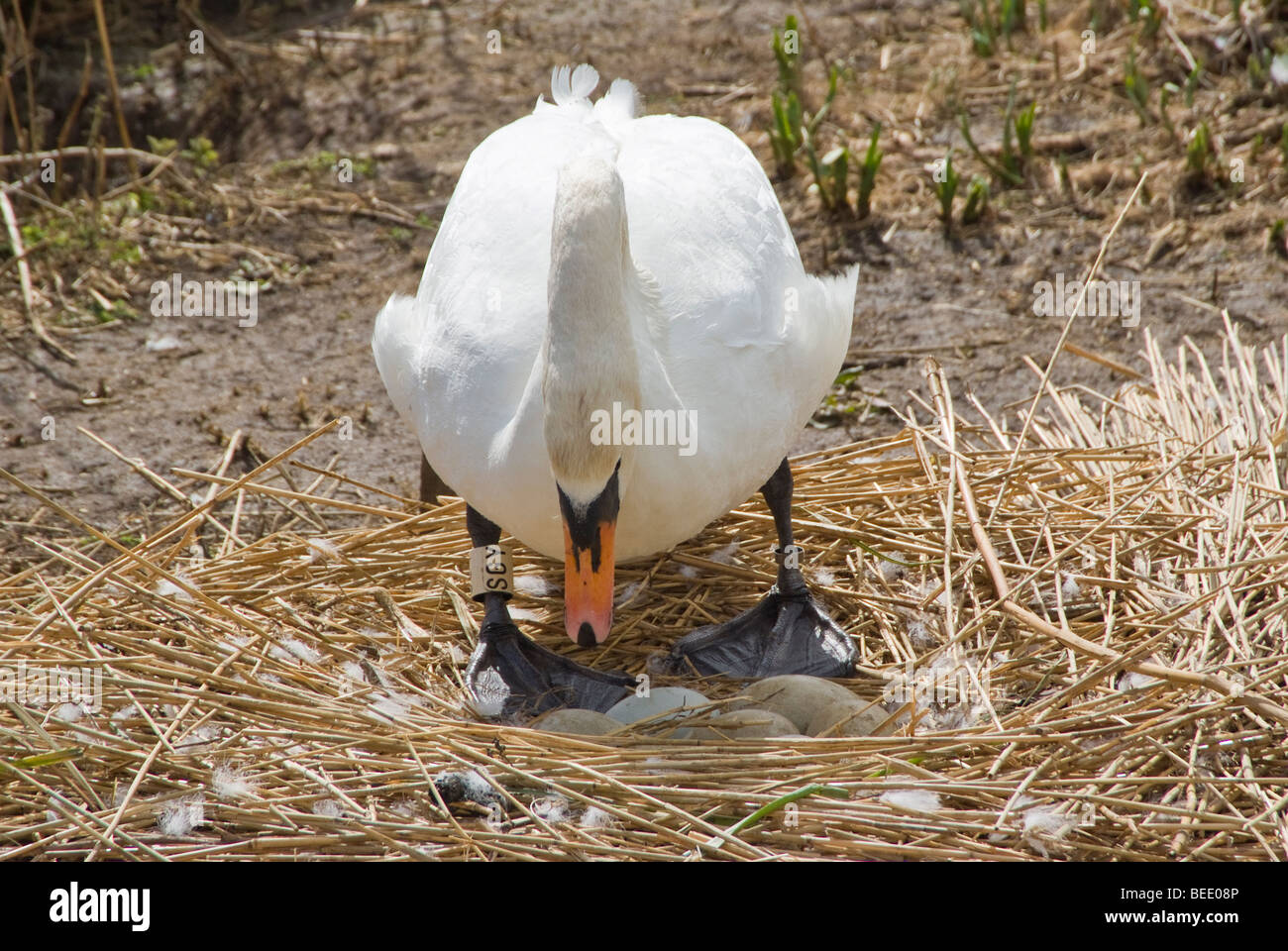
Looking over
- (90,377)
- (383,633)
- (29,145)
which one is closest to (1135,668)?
(383,633)

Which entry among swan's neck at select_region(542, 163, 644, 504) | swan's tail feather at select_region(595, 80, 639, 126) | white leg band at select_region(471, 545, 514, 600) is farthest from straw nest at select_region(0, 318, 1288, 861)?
swan's tail feather at select_region(595, 80, 639, 126)

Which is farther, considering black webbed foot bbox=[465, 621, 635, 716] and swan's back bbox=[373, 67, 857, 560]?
black webbed foot bbox=[465, 621, 635, 716]

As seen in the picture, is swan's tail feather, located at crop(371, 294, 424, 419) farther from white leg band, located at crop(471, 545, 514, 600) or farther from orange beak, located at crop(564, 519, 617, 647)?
orange beak, located at crop(564, 519, 617, 647)

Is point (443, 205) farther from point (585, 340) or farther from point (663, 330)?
point (585, 340)

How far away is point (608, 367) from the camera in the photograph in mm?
3057

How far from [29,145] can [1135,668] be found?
661 cm

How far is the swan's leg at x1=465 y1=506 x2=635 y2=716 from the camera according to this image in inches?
152

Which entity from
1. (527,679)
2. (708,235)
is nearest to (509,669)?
(527,679)

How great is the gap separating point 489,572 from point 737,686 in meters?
0.85

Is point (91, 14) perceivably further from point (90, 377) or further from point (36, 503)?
point (36, 503)

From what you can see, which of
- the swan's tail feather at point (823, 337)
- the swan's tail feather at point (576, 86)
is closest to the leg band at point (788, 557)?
the swan's tail feather at point (823, 337)

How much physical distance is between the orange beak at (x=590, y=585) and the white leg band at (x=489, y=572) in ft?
2.64

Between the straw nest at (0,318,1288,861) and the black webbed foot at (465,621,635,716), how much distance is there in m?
0.09

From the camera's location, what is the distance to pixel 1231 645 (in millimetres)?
3443
